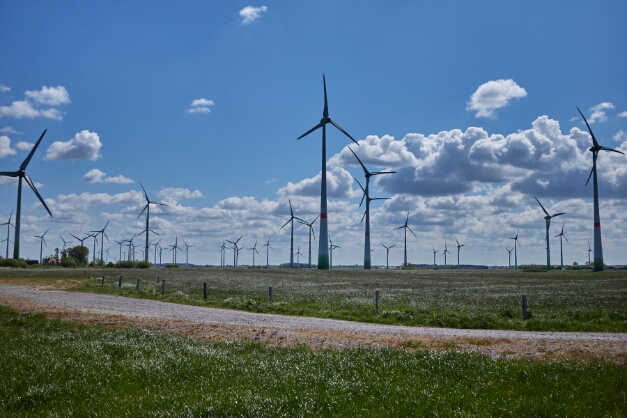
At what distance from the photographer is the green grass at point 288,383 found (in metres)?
10.5

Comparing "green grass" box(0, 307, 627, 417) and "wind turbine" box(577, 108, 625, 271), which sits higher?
"wind turbine" box(577, 108, 625, 271)

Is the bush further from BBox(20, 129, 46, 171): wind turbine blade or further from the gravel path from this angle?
the gravel path

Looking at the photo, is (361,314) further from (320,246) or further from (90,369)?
(320,246)

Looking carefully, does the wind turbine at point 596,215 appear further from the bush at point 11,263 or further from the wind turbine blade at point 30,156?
the bush at point 11,263

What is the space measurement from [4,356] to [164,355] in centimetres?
478

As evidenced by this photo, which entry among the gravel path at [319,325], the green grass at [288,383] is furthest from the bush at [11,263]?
the green grass at [288,383]

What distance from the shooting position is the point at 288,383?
493 inches

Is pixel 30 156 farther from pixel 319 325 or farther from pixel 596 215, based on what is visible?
pixel 596 215

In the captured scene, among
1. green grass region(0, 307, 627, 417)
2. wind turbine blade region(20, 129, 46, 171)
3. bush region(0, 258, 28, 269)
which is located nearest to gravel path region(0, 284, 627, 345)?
green grass region(0, 307, 627, 417)

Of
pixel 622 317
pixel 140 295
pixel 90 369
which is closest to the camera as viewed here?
pixel 90 369

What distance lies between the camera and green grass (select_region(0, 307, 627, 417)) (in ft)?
34.4

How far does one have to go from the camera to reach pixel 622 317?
31.3 metres

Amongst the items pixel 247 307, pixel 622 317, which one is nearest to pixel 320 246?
pixel 247 307

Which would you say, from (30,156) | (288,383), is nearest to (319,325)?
(288,383)
